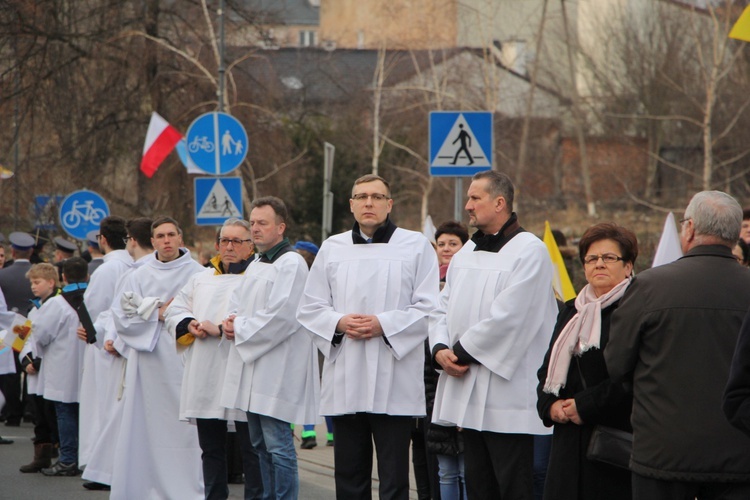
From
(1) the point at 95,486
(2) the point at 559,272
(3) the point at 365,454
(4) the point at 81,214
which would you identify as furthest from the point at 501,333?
(4) the point at 81,214

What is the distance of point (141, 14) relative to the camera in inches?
1024

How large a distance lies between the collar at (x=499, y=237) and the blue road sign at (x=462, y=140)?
4.37 meters

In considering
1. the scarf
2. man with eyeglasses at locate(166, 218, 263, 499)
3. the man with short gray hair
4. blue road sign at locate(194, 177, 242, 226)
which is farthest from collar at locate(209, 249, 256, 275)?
blue road sign at locate(194, 177, 242, 226)

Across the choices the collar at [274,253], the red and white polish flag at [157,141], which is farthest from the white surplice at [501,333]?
the red and white polish flag at [157,141]

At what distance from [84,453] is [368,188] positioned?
4.86 metres

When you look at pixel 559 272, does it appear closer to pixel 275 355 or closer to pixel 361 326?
pixel 275 355

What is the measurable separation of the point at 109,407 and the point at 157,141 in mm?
10924

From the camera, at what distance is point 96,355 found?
34.9ft

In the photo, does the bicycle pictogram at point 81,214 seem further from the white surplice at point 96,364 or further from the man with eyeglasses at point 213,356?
the man with eyeglasses at point 213,356

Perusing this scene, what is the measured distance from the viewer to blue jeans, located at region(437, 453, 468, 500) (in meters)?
7.29

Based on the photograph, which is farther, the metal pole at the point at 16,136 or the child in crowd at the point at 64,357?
the metal pole at the point at 16,136

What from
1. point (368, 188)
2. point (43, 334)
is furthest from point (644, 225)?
point (368, 188)

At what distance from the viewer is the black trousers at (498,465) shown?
6.41 m

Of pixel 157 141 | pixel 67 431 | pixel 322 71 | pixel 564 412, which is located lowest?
pixel 67 431
